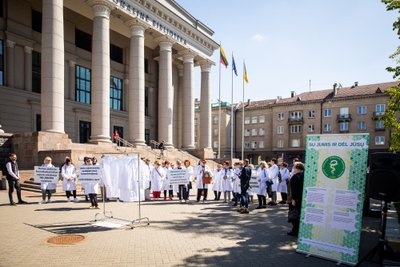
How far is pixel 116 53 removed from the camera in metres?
36.8

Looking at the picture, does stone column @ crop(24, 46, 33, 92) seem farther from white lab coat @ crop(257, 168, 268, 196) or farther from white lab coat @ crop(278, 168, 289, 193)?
white lab coat @ crop(278, 168, 289, 193)

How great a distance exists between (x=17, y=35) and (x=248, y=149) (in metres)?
57.1

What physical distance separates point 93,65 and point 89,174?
1523cm

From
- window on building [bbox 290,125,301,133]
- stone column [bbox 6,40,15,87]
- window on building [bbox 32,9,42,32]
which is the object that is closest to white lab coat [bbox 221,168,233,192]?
stone column [bbox 6,40,15,87]

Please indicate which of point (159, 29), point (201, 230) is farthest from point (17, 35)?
point (201, 230)

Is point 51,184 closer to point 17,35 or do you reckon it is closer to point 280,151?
point 17,35

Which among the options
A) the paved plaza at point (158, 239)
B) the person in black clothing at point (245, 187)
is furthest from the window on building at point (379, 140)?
the person in black clothing at point (245, 187)

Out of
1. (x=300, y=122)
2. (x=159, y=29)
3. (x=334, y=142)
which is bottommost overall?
(x=334, y=142)

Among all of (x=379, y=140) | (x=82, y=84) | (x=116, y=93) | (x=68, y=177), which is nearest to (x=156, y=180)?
(x=68, y=177)

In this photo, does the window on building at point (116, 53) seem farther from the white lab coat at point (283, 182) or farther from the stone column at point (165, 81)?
the white lab coat at point (283, 182)

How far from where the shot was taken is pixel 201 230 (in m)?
8.98

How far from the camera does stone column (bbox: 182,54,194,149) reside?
36.8 meters

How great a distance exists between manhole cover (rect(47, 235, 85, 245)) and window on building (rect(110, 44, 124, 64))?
3108 centimetres

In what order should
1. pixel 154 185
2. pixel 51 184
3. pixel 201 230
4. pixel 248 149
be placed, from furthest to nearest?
pixel 248 149 → pixel 154 185 → pixel 51 184 → pixel 201 230
